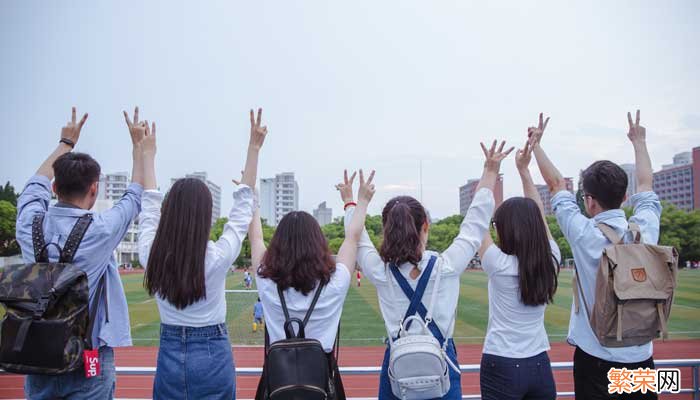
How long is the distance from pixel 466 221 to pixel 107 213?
1.80 meters

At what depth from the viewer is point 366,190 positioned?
280cm

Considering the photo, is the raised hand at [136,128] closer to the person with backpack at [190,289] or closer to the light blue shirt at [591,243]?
the person with backpack at [190,289]

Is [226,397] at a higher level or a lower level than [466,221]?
lower

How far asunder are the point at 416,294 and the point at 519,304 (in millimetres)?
676

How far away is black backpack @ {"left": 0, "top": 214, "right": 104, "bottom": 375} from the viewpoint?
7.02 ft

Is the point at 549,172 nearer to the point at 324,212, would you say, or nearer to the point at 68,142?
the point at 68,142

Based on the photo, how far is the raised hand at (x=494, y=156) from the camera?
290cm

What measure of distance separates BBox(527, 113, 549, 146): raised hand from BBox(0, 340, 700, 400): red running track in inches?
305

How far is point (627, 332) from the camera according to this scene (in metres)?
2.45

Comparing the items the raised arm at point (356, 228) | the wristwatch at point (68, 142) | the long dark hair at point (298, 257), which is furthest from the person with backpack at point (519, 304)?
the wristwatch at point (68, 142)

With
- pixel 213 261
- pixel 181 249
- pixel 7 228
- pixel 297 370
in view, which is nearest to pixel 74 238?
pixel 181 249

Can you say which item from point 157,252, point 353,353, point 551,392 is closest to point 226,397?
point 157,252

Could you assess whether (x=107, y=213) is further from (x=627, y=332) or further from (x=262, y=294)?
(x=627, y=332)

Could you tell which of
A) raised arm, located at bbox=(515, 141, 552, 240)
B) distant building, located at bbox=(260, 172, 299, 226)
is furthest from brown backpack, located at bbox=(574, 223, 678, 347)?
distant building, located at bbox=(260, 172, 299, 226)
